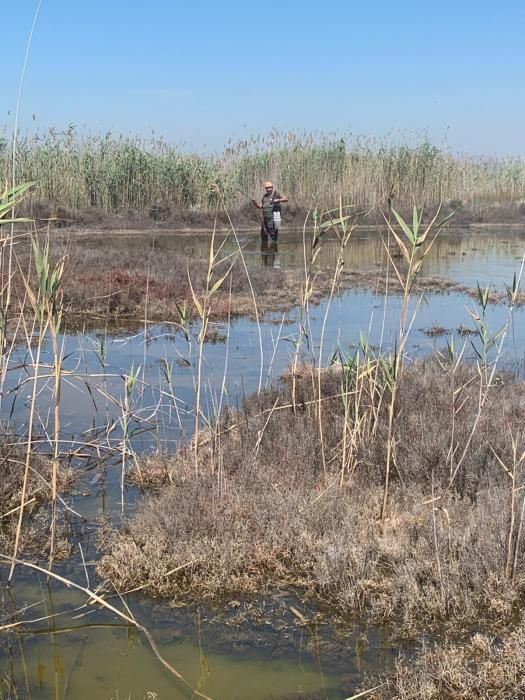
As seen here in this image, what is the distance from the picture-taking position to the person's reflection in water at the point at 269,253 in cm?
1766

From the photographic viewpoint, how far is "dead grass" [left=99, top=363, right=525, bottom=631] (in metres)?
3.58

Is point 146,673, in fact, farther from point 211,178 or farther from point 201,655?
point 211,178

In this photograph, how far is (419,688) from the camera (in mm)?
2916

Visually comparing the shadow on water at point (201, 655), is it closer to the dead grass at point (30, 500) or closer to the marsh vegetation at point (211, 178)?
the dead grass at point (30, 500)

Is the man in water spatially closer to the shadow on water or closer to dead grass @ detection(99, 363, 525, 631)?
dead grass @ detection(99, 363, 525, 631)

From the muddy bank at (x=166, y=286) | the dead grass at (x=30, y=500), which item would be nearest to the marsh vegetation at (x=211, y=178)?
the muddy bank at (x=166, y=286)

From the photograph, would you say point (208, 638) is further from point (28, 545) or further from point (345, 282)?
point (345, 282)

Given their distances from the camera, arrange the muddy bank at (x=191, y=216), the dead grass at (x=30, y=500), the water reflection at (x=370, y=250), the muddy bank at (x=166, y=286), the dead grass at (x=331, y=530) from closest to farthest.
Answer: the dead grass at (x=331, y=530) < the dead grass at (x=30, y=500) < the muddy bank at (x=166, y=286) < the water reflection at (x=370, y=250) < the muddy bank at (x=191, y=216)

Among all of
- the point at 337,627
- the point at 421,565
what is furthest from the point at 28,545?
the point at 421,565

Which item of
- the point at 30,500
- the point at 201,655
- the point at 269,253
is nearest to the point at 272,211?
the point at 269,253

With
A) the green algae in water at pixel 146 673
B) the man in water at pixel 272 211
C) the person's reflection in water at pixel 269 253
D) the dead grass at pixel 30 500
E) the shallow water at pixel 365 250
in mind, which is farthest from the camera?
the man in water at pixel 272 211

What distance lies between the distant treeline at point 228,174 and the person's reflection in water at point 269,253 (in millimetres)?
3862

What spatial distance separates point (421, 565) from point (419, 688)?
0.82 metres

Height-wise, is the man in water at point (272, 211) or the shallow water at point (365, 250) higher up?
the man in water at point (272, 211)
